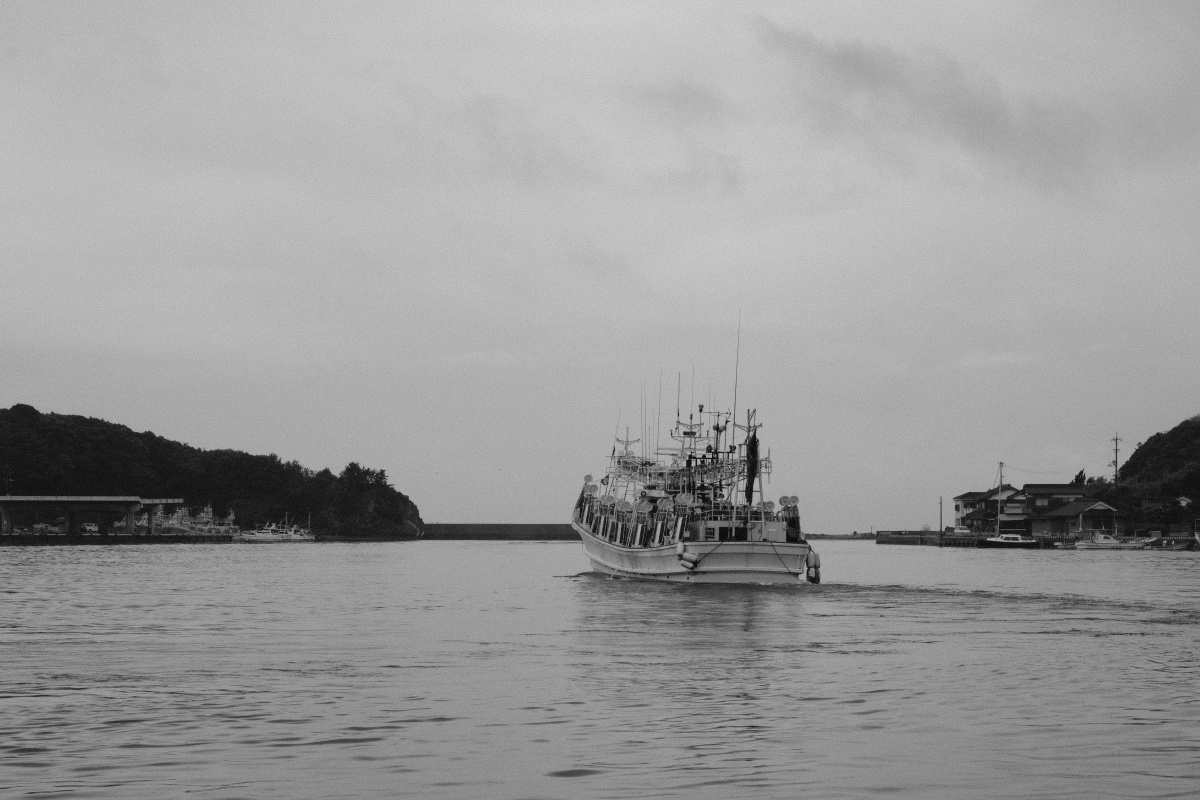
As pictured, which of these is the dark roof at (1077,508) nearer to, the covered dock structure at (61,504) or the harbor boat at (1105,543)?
the harbor boat at (1105,543)

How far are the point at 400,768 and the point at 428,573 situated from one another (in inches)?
3219

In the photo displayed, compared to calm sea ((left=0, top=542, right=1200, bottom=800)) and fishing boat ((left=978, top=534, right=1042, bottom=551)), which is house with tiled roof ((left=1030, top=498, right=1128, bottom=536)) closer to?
fishing boat ((left=978, top=534, right=1042, bottom=551))

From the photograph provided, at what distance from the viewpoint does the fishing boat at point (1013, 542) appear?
593 feet

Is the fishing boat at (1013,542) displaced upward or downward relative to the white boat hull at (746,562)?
upward

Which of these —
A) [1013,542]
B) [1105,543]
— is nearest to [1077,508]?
[1013,542]

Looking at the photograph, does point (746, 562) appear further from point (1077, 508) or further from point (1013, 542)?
point (1077, 508)

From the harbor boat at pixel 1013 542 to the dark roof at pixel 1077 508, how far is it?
7.45m

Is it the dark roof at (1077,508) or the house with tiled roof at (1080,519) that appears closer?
the house with tiled roof at (1080,519)

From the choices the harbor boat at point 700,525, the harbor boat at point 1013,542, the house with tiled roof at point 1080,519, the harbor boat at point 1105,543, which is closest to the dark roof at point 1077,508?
the house with tiled roof at point 1080,519

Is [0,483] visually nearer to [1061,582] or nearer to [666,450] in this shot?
[666,450]

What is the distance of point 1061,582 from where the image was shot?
76125 mm

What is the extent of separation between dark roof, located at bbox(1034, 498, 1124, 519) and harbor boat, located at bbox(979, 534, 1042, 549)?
7450mm

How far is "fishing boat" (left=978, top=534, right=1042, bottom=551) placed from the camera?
180875 millimetres

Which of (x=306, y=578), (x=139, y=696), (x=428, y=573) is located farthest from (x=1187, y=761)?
(x=428, y=573)
